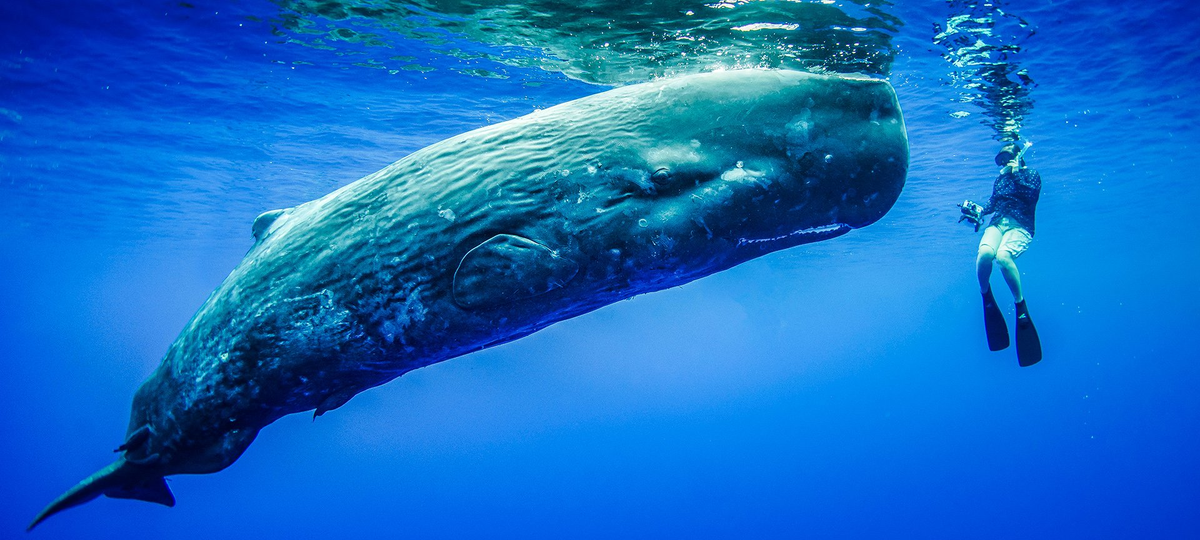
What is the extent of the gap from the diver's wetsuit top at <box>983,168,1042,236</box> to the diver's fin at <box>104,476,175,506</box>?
489 inches

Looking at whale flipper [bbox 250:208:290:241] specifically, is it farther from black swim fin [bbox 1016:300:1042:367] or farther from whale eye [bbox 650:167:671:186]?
black swim fin [bbox 1016:300:1042:367]

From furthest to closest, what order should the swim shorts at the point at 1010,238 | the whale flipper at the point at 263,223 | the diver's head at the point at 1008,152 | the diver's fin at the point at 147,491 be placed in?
the diver's head at the point at 1008,152 < the swim shorts at the point at 1010,238 < the whale flipper at the point at 263,223 < the diver's fin at the point at 147,491

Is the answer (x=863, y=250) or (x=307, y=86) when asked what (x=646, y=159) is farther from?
(x=863, y=250)

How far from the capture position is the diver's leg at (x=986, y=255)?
25.9 ft

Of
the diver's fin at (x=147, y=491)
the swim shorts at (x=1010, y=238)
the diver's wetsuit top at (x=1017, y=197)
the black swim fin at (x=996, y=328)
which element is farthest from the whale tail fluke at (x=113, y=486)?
the diver's wetsuit top at (x=1017, y=197)

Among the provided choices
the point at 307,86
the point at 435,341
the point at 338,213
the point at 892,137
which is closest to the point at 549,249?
the point at 435,341

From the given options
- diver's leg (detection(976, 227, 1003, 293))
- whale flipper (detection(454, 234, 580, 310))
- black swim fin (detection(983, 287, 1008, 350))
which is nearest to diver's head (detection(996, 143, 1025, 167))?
diver's leg (detection(976, 227, 1003, 293))

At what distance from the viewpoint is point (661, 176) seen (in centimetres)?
208

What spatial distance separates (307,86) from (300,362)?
12.2 meters

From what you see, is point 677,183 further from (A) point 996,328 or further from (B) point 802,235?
(A) point 996,328

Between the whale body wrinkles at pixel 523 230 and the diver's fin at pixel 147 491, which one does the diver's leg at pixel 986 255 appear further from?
the diver's fin at pixel 147 491

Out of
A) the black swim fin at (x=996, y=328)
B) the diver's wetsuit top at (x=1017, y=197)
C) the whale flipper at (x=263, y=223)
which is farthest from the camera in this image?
the diver's wetsuit top at (x=1017, y=197)

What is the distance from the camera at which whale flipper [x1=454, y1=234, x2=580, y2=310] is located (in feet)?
6.48

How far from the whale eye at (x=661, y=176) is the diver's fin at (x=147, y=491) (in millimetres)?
2688
